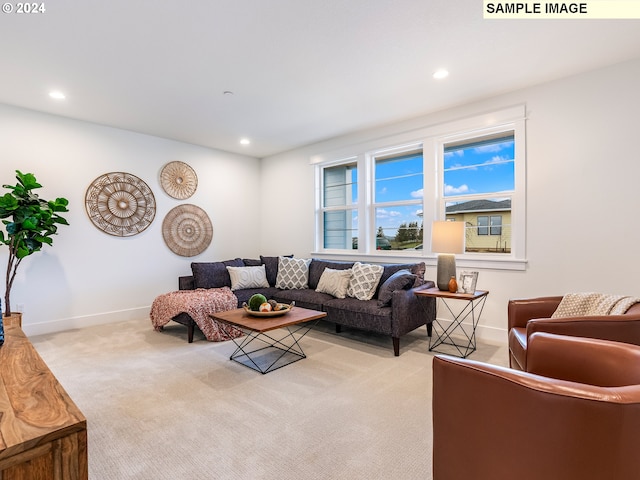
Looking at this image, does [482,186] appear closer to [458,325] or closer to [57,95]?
[458,325]

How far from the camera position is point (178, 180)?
5230mm

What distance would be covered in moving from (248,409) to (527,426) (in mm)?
1716

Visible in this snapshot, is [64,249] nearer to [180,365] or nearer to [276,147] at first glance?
[180,365]

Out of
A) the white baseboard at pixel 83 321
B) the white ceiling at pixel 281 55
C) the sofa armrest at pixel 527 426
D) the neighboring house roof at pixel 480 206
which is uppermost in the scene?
the white ceiling at pixel 281 55

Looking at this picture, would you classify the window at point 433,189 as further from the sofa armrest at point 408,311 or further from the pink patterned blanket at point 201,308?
the pink patterned blanket at point 201,308

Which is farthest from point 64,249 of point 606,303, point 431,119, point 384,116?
point 606,303

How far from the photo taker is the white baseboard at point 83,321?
3.95 m

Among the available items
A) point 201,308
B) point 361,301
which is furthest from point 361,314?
point 201,308

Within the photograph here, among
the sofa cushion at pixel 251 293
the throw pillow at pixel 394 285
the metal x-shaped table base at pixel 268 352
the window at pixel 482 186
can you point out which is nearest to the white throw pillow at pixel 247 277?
the sofa cushion at pixel 251 293

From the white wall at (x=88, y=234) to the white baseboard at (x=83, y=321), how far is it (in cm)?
1

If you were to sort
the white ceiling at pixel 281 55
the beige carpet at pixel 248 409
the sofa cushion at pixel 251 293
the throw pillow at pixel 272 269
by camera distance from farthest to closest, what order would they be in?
the throw pillow at pixel 272 269
the sofa cushion at pixel 251 293
the white ceiling at pixel 281 55
the beige carpet at pixel 248 409

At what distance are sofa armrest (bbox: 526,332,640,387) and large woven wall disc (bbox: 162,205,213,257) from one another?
16.0 feet

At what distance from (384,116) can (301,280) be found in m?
2.43

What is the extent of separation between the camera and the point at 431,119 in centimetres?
408
